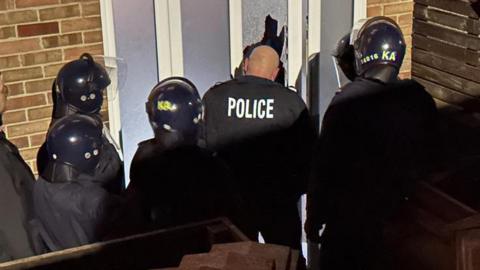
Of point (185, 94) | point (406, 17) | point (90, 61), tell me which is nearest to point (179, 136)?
point (185, 94)

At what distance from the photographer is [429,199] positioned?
150 inches

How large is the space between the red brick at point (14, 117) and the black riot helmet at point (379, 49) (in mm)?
2235

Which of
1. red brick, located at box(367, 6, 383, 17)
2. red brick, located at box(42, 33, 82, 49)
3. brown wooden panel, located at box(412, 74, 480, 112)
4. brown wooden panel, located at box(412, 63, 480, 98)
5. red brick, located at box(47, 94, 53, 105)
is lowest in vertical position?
brown wooden panel, located at box(412, 74, 480, 112)

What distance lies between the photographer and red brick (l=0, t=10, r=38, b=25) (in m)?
5.56

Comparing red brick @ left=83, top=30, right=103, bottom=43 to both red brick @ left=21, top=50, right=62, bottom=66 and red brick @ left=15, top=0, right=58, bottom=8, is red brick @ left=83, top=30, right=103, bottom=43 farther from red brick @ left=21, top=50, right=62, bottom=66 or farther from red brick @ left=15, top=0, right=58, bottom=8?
red brick @ left=15, top=0, right=58, bottom=8

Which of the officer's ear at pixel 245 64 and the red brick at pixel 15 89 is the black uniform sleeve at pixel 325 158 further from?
the red brick at pixel 15 89

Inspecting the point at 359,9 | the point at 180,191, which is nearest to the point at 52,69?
the point at 180,191

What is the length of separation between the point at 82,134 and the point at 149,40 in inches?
57.3

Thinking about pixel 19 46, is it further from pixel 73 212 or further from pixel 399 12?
pixel 399 12

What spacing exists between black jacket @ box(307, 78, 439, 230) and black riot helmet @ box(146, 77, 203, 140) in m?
0.89

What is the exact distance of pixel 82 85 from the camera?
5582 millimetres

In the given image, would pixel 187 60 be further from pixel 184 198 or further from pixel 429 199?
pixel 429 199

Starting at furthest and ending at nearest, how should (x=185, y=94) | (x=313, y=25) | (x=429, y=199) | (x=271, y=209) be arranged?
1. (x=313, y=25)
2. (x=271, y=209)
3. (x=185, y=94)
4. (x=429, y=199)

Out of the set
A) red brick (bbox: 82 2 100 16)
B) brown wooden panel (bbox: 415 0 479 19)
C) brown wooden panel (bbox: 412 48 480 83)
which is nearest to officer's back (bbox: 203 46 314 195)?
red brick (bbox: 82 2 100 16)
